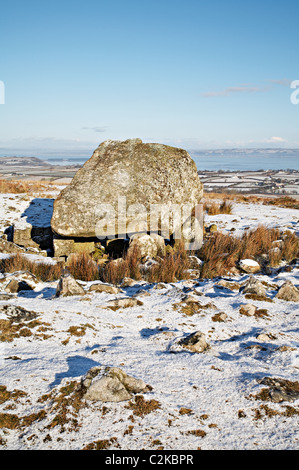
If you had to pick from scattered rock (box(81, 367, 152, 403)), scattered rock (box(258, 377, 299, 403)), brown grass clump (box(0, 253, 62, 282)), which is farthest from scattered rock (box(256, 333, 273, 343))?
brown grass clump (box(0, 253, 62, 282))

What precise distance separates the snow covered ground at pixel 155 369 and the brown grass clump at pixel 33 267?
3.08 feet

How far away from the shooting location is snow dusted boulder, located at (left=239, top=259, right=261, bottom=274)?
5645mm

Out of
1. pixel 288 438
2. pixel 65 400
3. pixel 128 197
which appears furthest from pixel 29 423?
pixel 128 197

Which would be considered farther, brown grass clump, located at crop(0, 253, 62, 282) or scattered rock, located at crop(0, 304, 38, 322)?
brown grass clump, located at crop(0, 253, 62, 282)

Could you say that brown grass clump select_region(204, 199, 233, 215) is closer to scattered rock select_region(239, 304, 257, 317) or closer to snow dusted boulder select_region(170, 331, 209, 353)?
scattered rock select_region(239, 304, 257, 317)

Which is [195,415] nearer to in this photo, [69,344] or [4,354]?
[69,344]

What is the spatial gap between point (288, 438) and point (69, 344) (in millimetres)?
1805

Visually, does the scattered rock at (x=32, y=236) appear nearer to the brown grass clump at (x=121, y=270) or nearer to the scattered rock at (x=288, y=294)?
the brown grass clump at (x=121, y=270)

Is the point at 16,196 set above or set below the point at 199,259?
above

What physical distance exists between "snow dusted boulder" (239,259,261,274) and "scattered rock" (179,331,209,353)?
3.19 meters

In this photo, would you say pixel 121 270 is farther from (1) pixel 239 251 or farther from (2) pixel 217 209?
(2) pixel 217 209

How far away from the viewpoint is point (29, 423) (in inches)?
65.6

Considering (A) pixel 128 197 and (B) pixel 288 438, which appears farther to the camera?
(A) pixel 128 197

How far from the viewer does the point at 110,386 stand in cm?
191
